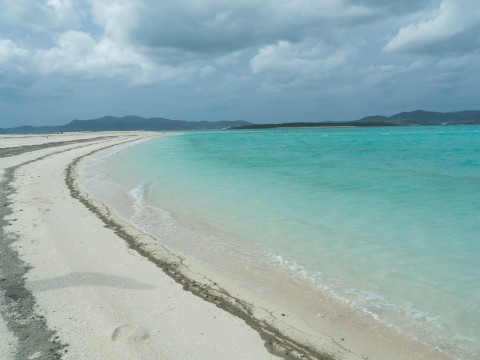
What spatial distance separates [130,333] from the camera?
392 cm

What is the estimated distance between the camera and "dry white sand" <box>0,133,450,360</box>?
3.70 m

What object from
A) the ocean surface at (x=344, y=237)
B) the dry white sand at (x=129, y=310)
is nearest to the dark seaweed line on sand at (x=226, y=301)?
the dry white sand at (x=129, y=310)

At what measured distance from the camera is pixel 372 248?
24.2 feet

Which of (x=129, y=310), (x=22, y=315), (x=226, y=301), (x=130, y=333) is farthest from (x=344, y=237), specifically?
(x=22, y=315)

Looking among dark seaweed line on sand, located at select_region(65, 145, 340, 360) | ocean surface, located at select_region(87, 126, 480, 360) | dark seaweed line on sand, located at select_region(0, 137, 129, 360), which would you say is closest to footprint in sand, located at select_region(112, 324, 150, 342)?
dark seaweed line on sand, located at select_region(0, 137, 129, 360)

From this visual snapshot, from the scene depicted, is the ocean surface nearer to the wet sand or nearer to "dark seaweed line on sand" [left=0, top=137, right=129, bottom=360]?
the wet sand

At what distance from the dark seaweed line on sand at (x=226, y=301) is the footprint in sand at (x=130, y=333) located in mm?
1142

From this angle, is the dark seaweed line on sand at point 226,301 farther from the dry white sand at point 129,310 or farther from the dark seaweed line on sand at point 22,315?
the dark seaweed line on sand at point 22,315

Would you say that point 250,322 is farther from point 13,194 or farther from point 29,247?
point 13,194

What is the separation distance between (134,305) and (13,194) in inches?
360

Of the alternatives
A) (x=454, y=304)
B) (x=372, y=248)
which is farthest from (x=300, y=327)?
(x=372, y=248)

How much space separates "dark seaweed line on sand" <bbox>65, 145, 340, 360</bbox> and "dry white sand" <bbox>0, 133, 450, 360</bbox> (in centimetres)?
1

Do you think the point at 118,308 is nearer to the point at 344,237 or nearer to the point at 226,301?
the point at 226,301

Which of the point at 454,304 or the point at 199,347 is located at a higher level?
the point at 199,347
